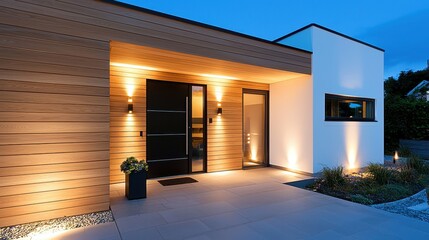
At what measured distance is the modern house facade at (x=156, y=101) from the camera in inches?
113

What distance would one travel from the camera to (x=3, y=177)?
2.75 metres

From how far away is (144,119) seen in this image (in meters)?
5.07

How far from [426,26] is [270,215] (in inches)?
2994

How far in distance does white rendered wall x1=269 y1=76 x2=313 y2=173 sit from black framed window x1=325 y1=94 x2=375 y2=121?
60 cm

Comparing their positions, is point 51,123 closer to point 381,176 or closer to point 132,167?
point 132,167

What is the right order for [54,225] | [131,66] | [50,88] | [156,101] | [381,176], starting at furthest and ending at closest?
1. [156,101]
2. [131,66]
3. [381,176]
4. [50,88]
5. [54,225]

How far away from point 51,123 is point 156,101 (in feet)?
8.02

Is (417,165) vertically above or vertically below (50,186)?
below

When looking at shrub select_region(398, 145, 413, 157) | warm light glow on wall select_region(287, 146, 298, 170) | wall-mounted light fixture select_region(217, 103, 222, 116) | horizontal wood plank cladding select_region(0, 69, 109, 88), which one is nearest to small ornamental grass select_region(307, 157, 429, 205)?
warm light glow on wall select_region(287, 146, 298, 170)

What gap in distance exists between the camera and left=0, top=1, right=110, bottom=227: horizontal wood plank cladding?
9.12 ft

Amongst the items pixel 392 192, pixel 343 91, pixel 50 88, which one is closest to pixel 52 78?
pixel 50 88

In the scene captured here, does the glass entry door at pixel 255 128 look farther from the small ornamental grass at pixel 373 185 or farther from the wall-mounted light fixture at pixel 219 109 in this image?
the small ornamental grass at pixel 373 185

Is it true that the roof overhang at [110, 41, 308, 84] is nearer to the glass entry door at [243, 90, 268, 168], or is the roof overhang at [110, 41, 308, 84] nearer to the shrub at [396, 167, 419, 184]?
the glass entry door at [243, 90, 268, 168]

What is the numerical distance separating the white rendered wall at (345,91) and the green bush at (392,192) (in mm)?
1419
